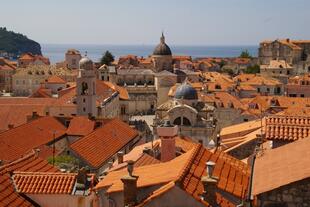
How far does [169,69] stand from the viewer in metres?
78.4

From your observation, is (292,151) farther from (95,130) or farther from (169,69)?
(169,69)

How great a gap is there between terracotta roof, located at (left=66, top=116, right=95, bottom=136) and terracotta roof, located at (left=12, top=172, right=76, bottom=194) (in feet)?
81.8

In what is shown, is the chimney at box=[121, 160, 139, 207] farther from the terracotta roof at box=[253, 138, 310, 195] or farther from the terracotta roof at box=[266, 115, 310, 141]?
the terracotta roof at box=[266, 115, 310, 141]

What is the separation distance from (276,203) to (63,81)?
69384 mm

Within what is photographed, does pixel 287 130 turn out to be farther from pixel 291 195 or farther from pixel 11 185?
pixel 11 185

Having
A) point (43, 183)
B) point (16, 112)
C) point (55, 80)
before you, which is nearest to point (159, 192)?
point (43, 183)

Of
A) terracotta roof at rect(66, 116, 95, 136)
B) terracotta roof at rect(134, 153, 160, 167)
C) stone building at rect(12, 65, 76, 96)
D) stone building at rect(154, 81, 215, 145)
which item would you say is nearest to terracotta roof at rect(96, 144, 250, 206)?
terracotta roof at rect(134, 153, 160, 167)

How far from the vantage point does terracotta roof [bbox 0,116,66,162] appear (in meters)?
29.2

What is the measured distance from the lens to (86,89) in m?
44.0

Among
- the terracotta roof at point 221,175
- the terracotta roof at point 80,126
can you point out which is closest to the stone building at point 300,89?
the terracotta roof at point 80,126

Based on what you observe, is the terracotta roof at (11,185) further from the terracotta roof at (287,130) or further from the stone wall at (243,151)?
the stone wall at (243,151)

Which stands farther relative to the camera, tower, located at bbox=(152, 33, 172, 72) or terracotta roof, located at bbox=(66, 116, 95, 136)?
tower, located at bbox=(152, 33, 172, 72)

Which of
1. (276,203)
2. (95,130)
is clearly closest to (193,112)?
(95,130)

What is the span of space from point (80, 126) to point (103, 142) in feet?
18.0
